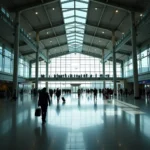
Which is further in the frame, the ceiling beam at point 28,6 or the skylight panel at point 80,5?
the skylight panel at point 80,5

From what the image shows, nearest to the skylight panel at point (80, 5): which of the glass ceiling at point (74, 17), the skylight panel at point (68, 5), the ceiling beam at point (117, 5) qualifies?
the glass ceiling at point (74, 17)

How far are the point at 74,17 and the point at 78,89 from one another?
13.8 m

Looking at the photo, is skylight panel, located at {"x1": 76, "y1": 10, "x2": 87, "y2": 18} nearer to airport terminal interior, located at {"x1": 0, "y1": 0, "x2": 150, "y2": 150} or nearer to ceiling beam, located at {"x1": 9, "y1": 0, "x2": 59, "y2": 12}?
airport terminal interior, located at {"x1": 0, "y1": 0, "x2": 150, "y2": 150}

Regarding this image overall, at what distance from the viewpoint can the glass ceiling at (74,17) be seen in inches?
1013

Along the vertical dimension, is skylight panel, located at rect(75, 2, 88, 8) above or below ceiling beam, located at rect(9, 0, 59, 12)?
above

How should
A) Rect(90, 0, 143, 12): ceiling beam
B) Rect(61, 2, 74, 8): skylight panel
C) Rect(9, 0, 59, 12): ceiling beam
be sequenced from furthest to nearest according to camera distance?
Rect(61, 2, 74, 8): skylight panel, Rect(90, 0, 143, 12): ceiling beam, Rect(9, 0, 59, 12): ceiling beam

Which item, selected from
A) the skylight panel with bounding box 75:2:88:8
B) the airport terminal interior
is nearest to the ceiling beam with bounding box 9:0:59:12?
the airport terminal interior

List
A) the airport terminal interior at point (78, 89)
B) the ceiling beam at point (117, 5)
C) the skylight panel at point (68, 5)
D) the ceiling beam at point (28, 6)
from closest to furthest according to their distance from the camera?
the airport terminal interior at point (78, 89)
the ceiling beam at point (28, 6)
the ceiling beam at point (117, 5)
the skylight panel at point (68, 5)

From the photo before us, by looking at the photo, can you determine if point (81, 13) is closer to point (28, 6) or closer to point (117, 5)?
point (117, 5)

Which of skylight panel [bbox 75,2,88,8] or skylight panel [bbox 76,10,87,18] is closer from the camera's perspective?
skylight panel [bbox 75,2,88,8]

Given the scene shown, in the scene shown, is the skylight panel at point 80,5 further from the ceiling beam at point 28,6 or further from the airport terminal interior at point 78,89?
the ceiling beam at point 28,6

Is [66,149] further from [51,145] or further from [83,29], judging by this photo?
[83,29]

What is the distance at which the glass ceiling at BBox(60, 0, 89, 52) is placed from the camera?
25.7m

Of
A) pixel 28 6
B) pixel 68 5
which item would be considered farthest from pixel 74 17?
pixel 28 6
